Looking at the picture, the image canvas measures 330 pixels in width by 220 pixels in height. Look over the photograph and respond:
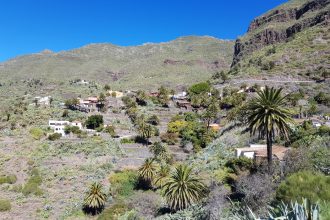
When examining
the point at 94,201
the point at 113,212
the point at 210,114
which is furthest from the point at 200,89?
the point at 113,212

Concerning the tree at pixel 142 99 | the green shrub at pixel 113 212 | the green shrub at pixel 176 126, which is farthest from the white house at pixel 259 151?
the tree at pixel 142 99

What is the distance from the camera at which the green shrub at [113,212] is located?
4284 cm

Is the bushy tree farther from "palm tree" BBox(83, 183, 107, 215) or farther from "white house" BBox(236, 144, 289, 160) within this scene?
"palm tree" BBox(83, 183, 107, 215)

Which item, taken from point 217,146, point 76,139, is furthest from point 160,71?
point 217,146

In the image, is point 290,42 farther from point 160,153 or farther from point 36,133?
point 36,133

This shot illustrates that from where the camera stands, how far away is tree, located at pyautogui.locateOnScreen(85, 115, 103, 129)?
7756cm

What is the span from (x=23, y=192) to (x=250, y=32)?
520ft

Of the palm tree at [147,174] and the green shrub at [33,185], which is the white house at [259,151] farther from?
the green shrub at [33,185]

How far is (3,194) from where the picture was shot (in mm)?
50875

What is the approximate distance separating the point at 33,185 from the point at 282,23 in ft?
467

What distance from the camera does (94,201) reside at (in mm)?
45156

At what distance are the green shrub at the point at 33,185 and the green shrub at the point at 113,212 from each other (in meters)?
12.3

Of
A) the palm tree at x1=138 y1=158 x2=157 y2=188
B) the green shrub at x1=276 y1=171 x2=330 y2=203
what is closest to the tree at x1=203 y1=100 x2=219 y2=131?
the palm tree at x1=138 y1=158 x2=157 y2=188

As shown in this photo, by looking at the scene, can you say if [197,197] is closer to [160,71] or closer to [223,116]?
[223,116]
